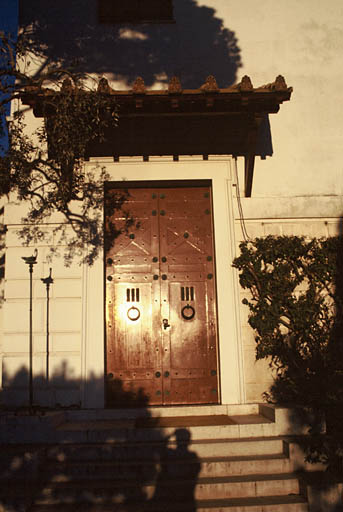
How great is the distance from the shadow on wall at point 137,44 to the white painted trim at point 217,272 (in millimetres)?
1389

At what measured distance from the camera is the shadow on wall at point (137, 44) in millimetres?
8109

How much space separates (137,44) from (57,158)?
3.04 metres

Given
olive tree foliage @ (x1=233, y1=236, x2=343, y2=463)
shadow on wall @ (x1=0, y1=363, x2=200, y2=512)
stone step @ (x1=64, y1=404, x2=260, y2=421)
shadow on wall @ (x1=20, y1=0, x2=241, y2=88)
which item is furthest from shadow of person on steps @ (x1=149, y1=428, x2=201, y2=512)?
shadow on wall @ (x1=20, y1=0, x2=241, y2=88)

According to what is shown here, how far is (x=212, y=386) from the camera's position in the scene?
748 centimetres

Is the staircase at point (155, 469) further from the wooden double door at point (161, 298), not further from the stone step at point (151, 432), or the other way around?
the wooden double door at point (161, 298)

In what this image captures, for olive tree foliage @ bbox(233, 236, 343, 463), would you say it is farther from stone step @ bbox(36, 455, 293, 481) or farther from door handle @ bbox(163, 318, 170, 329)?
stone step @ bbox(36, 455, 293, 481)

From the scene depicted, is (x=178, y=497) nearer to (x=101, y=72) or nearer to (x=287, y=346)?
(x=287, y=346)

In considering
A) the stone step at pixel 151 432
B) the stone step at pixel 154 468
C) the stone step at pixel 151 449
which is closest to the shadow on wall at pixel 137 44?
the stone step at pixel 151 432

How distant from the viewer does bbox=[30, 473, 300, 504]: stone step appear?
16.4ft

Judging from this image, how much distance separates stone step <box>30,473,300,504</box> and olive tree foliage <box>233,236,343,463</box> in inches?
68.6

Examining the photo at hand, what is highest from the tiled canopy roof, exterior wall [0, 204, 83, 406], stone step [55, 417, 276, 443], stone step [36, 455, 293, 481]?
the tiled canopy roof

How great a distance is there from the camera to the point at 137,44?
8.21 metres

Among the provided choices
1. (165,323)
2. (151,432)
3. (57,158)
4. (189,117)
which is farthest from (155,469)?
(189,117)

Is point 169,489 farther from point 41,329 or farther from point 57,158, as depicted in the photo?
point 57,158
